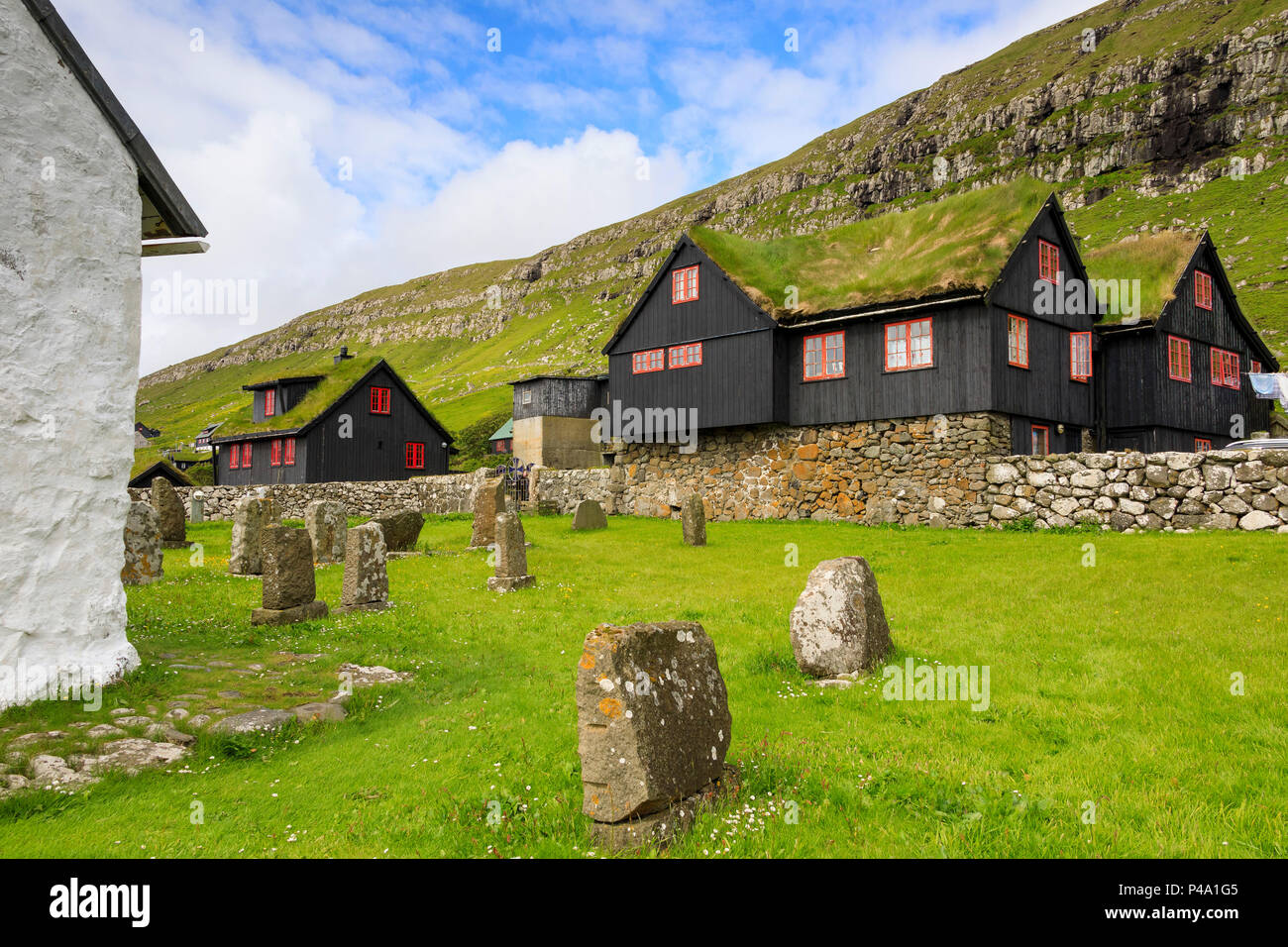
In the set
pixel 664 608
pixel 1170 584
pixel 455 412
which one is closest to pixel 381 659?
pixel 664 608

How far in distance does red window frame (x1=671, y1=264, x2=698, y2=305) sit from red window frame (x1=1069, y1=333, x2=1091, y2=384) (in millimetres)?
14770

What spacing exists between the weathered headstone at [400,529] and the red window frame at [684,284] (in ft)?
52.9

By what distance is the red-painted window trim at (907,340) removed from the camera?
26469 millimetres

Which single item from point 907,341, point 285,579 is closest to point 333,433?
point 907,341

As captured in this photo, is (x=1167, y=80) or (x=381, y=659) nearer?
(x=381, y=659)

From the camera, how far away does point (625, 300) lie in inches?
6708

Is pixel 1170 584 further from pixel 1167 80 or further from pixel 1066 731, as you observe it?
pixel 1167 80

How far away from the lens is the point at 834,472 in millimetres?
28797

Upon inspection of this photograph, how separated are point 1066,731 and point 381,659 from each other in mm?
8207

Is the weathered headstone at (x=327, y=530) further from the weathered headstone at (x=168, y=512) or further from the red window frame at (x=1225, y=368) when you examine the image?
the red window frame at (x=1225, y=368)

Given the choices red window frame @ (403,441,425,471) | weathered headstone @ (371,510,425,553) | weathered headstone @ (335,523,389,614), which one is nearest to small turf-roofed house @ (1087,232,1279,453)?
weathered headstone @ (371,510,425,553)

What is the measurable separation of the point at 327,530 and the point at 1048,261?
26487 mm

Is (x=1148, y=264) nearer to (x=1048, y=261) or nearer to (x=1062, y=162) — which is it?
(x=1048, y=261)

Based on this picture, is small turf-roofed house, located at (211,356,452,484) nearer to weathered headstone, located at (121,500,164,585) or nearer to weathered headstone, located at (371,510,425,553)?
weathered headstone, located at (371,510,425,553)
